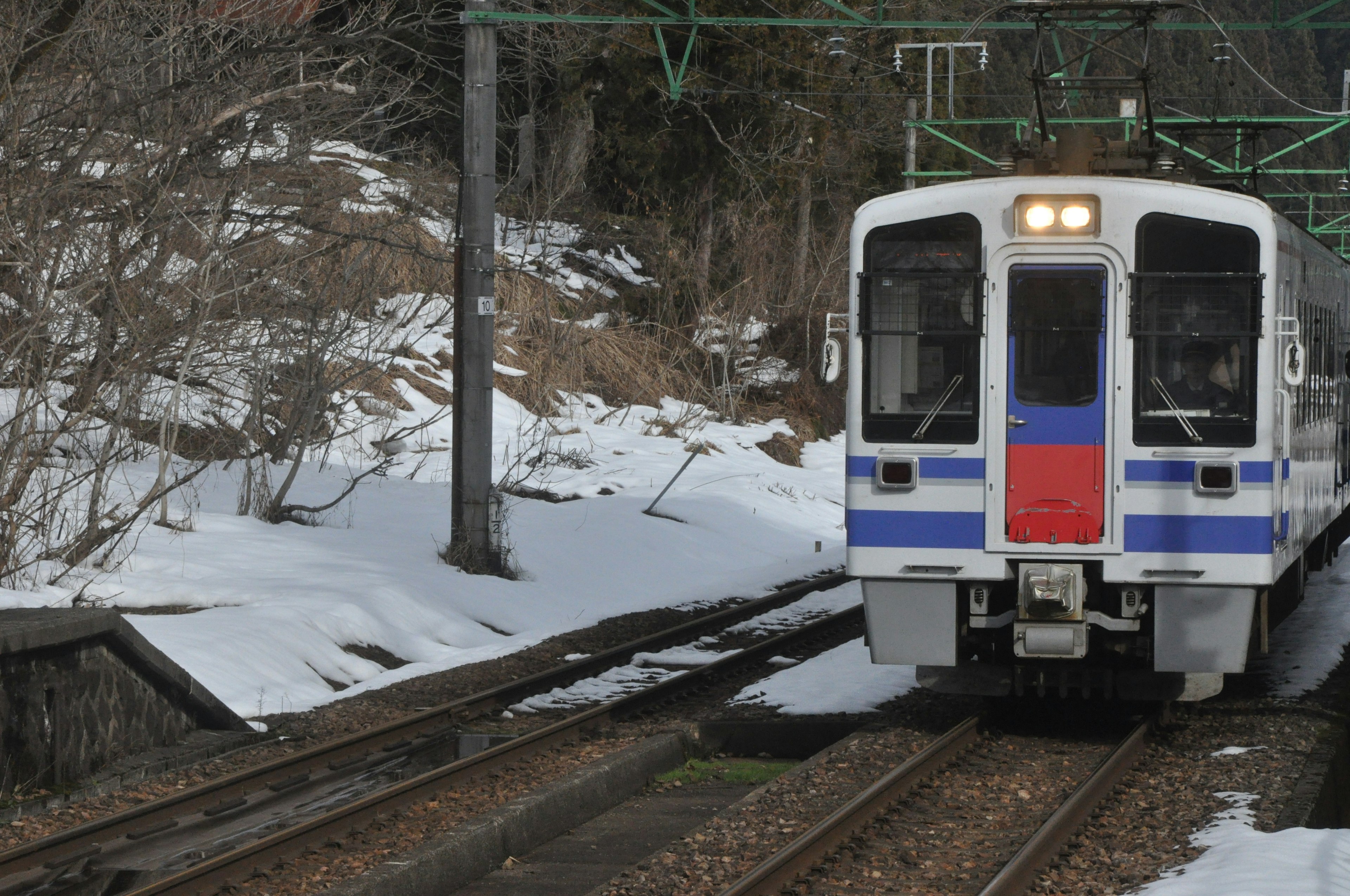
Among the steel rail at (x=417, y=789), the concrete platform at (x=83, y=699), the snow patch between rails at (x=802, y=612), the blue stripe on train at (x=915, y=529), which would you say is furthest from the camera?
the snow patch between rails at (x=802, y=612)

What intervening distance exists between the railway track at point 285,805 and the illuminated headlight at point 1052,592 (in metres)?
2.77

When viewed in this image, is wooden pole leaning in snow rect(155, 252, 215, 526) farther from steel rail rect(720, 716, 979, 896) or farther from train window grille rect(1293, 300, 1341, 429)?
train window grille rect(1293, 300, 1341, 429)

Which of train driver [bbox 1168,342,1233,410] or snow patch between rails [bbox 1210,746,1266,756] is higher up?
train driver [bbox 1168,342,1233,410]

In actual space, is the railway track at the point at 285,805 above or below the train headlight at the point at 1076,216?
below

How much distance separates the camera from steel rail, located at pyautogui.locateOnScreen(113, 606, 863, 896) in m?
6.41

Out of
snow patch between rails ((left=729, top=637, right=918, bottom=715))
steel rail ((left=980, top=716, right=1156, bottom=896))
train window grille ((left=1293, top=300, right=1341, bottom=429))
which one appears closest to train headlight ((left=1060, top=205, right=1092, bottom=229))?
→ train window grille ((left=1293, top=300, right=1341, bottom=429))

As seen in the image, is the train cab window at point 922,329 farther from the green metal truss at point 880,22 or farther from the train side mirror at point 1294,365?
the green metal truss at point 880,22

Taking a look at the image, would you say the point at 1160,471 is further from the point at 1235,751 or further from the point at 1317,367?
the point at 1317,367

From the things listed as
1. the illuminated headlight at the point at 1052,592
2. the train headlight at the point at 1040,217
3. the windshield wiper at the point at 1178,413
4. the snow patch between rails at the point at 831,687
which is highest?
the train headlight at the point at 1040,217

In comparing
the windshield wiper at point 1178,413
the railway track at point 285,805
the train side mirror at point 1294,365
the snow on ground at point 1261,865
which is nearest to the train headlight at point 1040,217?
the windshield wiper at point 1178,413

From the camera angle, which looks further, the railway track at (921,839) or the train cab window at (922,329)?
the train cab window at (922,329)

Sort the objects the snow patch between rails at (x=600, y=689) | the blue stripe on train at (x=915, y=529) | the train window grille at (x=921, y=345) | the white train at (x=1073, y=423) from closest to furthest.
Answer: the white train at (x=1073, y=423) → the blue stripe on train at (x=915, y=529) → the train window grille at (x=921, y=345) → the snow patch between rails at (x=600, y=689)

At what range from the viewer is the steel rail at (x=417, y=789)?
6.41 m

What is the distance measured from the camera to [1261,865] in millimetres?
6043
